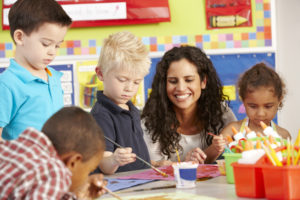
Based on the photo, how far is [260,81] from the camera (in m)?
2.17

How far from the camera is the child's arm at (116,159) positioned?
1.46 meters

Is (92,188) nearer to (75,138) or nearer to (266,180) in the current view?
(75,138)

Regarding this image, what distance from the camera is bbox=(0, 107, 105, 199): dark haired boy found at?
81cm

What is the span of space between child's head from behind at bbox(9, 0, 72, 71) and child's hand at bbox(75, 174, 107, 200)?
0.61 metres

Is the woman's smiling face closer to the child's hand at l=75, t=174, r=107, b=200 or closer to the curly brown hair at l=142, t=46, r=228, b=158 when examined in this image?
the curly brown hair at l=142, t=46, r=228, b=158

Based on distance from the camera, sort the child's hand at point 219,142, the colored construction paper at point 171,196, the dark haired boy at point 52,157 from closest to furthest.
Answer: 1. the dark haired boy at point 52,157
2. the colored construction paper at point 171,196
3. the child's hand at point 219,142

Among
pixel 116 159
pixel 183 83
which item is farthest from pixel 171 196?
pixel 183 83

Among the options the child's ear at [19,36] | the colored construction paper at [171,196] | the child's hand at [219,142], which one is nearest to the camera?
the colored construction paper at [171,196]

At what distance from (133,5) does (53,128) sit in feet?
7.05

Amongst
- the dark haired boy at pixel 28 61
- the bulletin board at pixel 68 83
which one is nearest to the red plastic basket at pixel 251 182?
the dark haired boy at pixel 28 61

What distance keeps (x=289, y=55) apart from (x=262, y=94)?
1.04 meters

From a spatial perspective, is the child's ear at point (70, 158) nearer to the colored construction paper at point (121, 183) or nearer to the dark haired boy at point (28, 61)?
the colored construction paper at point (121, 183)

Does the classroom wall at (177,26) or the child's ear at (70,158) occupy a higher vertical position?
the classroom wall at (177,26)

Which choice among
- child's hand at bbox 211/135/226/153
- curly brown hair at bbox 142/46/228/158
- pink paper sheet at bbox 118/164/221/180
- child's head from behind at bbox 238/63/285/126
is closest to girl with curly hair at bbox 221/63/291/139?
child's head from behind at bbox 238/63/285/126
